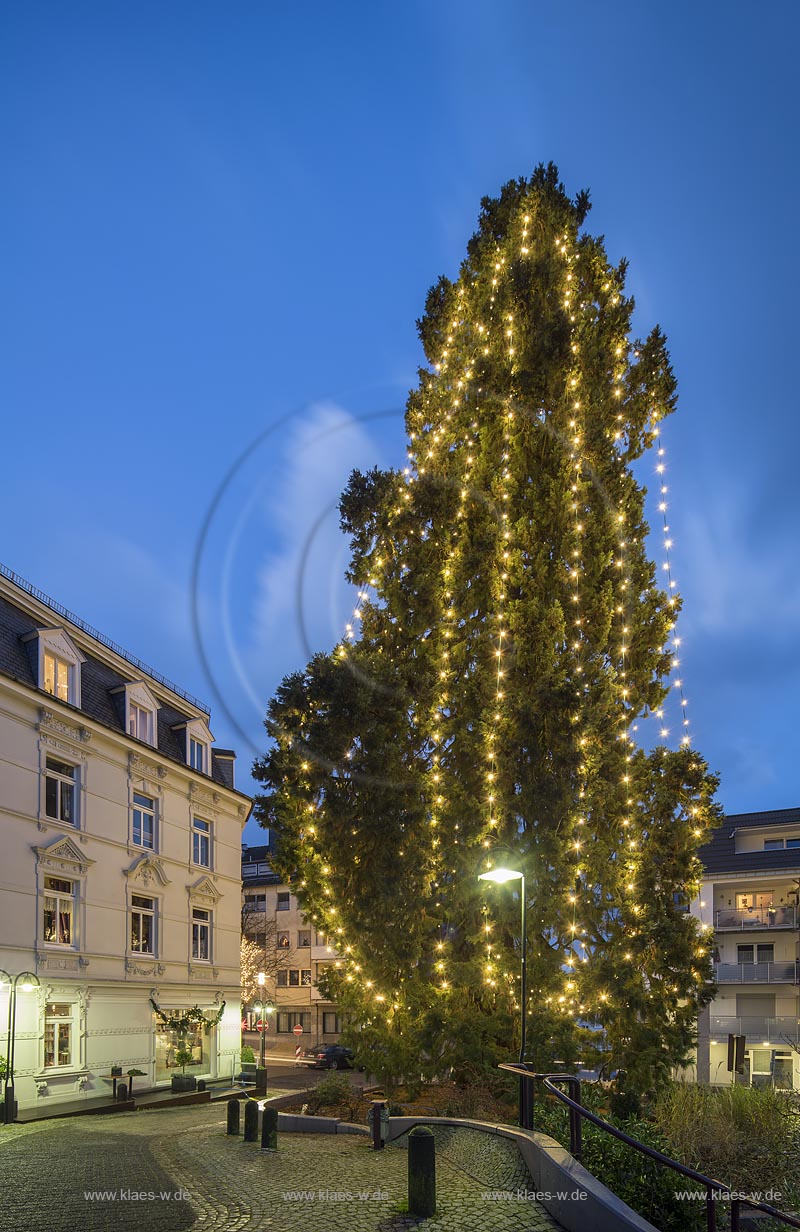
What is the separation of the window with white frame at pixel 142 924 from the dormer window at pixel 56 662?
7.19 metres

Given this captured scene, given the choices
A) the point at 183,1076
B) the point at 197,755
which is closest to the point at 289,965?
the point at 197,755

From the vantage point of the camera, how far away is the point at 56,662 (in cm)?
2678

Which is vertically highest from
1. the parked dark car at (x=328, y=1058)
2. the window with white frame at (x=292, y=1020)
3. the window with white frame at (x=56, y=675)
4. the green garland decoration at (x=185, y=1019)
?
the window with white frame at (x=56, y=675)

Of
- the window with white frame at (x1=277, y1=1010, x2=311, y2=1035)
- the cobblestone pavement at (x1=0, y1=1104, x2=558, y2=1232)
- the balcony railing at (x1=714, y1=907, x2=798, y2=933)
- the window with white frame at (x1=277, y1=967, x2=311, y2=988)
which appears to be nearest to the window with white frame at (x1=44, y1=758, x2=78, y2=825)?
the cobblestone pavement at (x1=0, y1=1104, x2=558, y2=1232)

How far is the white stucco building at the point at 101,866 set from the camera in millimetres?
24203

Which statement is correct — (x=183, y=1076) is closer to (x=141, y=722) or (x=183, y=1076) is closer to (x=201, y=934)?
(x=201, y=934)

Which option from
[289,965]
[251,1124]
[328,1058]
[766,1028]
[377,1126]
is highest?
[377,1126]

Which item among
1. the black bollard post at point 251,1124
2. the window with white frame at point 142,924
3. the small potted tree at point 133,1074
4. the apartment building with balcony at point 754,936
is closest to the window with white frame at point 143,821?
the window with white frame at point 142,924

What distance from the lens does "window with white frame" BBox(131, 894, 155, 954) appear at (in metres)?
29.7

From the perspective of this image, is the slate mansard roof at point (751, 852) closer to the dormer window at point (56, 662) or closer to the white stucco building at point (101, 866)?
the white stucco building at point (101, 866)

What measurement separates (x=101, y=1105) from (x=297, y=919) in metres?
40.7

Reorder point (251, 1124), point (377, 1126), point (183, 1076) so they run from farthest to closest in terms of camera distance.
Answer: point (183, 1076), point (251, 1124), point (377, 1126)

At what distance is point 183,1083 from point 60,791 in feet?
34.5

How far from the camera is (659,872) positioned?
57.6ft
